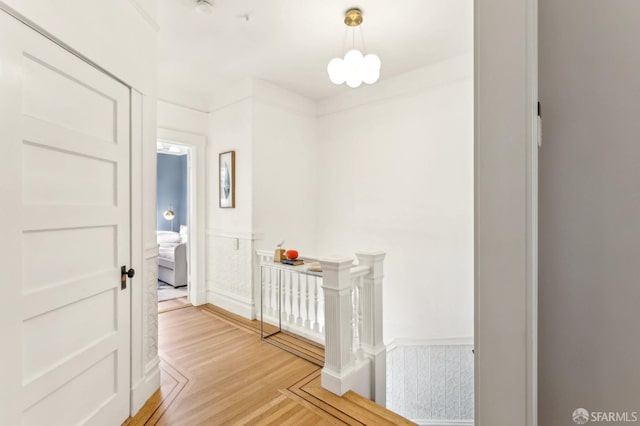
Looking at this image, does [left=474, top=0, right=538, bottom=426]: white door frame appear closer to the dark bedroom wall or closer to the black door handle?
the black door handle

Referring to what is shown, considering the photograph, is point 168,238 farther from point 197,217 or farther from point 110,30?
point 110,30

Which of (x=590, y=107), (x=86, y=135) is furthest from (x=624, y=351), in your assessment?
(x=86, y=135)

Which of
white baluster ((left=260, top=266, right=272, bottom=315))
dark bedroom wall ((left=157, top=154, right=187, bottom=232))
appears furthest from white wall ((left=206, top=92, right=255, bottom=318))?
dark bedroom wall ((left=157, top=154, right=187, bottom=232))

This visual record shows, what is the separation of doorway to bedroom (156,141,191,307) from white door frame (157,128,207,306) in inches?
3.4

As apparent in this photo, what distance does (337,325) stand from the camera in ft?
7.24

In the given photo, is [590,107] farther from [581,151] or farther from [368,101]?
[368,101]

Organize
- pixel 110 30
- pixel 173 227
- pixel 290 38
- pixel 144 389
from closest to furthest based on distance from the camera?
pixel 110 30
pixel 144 389
pixel 290 38
pixel 173 227

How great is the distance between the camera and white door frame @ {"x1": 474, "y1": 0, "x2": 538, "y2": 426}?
0.74 metres

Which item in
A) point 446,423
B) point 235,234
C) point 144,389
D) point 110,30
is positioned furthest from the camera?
point 235,234

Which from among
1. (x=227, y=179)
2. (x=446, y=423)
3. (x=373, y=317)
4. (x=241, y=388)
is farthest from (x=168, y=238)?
(x=446, y=423)

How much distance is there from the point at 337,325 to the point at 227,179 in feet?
8.55

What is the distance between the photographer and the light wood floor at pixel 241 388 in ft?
6.24

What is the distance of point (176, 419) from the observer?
6.20ft

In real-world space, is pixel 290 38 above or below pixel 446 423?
above
